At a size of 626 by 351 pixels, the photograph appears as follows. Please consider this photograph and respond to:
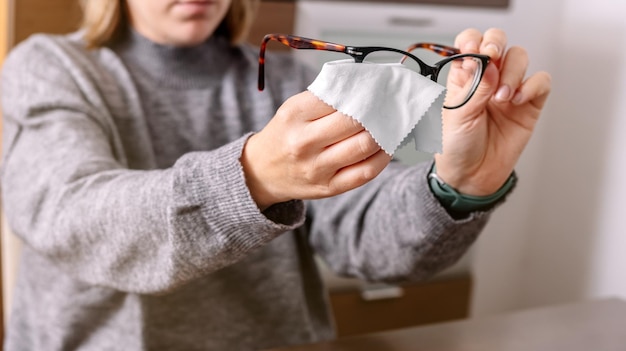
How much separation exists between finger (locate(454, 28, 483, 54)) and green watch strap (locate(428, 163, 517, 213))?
153 mm

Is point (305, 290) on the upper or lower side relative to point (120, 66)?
lower

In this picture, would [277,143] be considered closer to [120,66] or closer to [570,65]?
[120,66]

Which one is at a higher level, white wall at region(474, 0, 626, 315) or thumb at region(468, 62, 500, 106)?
thumb at region(468, 62, 500, 106)

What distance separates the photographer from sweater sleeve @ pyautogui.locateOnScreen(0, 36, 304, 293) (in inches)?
27.0

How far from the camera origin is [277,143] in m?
0.60

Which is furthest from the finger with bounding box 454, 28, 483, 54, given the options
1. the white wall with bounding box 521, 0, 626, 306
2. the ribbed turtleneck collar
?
the white wall with bounding box 521, 0, 626, 306

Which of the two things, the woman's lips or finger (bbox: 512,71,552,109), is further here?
the woman's lips

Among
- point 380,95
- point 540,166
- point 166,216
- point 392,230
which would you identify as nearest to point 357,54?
point 380,95

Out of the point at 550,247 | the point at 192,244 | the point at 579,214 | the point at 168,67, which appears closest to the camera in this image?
the point at 192,244

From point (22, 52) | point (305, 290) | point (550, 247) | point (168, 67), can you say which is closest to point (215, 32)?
point (168, 67)

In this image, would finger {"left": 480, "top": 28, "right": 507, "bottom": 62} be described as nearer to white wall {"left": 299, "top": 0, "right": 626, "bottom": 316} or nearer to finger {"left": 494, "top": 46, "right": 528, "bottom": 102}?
finger {"left": 494, "top": 46, "right": 528, "bottom": 102}

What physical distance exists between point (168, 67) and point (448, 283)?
3.51 ft

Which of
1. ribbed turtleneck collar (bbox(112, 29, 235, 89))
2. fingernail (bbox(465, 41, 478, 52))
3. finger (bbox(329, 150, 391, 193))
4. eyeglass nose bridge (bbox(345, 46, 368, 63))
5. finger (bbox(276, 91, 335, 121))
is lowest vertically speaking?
ribbed turtleneck collar (bbox(112, 29, 235, 89))

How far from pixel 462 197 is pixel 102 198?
0.39 m
